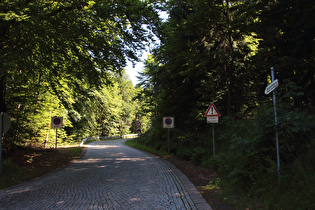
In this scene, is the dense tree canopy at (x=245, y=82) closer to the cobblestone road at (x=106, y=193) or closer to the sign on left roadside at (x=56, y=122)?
the cobblestone road at (x=106, y=193)

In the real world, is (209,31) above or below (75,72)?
above

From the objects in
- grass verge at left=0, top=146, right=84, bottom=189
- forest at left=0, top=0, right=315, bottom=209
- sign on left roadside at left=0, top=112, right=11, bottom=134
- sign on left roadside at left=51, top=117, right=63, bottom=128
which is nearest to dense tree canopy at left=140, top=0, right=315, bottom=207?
forest at left=0, top=0, right=315, bottom=209

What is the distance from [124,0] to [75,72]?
3.94 metres

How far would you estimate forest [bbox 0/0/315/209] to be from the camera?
463cm

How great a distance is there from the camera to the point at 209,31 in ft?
37.9

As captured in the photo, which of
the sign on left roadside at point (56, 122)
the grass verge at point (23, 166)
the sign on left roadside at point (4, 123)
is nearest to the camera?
the grass verge at point (23, 166)

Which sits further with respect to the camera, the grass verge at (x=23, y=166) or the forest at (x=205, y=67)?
the grass verge at (x=23, y=166)

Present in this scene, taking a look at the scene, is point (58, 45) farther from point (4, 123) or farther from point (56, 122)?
point (56, 122)

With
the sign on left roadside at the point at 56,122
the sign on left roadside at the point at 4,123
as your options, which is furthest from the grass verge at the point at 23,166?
the sign on left roadside at the point at 56,122

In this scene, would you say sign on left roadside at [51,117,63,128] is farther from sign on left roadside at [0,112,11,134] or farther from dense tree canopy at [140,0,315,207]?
dense tree canopy at [140,0,315,207]

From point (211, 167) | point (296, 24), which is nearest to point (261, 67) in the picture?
point (296, 24)

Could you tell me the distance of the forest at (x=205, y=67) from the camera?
463 cm

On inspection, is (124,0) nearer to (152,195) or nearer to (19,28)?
(19,28)

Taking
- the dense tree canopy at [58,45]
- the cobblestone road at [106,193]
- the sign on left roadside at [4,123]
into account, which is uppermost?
the dense tree canopy at [58,45]
